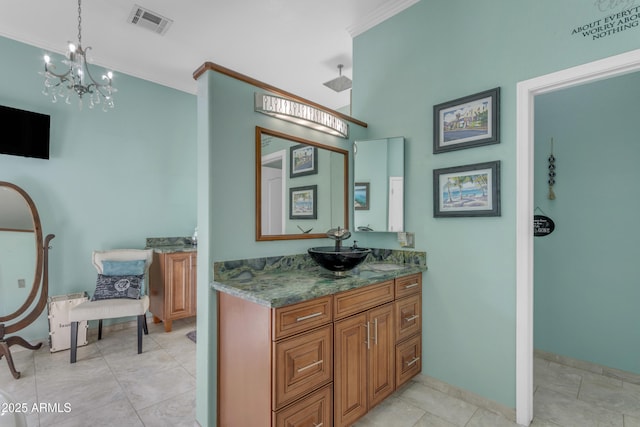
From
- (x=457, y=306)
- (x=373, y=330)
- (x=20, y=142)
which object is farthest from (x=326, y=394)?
(x=20, y=142)

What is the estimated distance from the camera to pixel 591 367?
265 centimetres

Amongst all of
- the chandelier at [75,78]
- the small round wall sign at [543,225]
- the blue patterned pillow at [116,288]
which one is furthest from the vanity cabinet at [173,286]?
the small round wall sign at [543,225]

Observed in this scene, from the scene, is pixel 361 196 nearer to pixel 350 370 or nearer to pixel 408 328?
pixel 408 328

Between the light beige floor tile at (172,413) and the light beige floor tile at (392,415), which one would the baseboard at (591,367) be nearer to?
the light beige floor tile at (392,415)

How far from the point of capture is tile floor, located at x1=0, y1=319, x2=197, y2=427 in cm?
206

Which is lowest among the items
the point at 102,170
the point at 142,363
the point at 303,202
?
the point at 142,363

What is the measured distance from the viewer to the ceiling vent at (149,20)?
9.06 ft

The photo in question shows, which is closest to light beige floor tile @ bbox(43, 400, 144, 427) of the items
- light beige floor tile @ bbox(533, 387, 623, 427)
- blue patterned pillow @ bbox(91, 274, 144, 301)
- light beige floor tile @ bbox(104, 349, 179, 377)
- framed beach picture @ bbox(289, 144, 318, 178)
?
light beige floor tile @ bbox(104, 349, 179, 377)

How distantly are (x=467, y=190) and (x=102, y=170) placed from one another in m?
3.91

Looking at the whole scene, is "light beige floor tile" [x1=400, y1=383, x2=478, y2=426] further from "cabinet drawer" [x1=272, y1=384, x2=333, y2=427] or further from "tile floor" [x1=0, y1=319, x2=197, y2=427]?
"tile floor" [x1=0, y1=319, x2=197, y2=427]

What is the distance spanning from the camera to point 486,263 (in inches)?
86.4

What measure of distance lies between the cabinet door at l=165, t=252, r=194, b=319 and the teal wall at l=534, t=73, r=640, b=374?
3.82m

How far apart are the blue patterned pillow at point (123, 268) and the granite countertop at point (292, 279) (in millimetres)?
2038

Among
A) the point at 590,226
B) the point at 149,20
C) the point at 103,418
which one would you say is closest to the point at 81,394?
the point at 103,418
